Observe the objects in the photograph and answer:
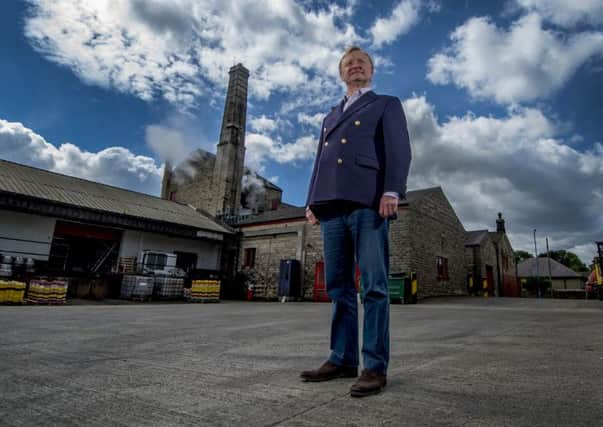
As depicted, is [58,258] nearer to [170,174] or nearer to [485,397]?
[170,174]

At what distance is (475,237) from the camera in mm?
23641

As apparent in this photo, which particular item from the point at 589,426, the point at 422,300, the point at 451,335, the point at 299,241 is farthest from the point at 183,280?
the point at 589,426

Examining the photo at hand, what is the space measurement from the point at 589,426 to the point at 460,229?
801 inches

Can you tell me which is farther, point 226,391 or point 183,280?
point 183,280

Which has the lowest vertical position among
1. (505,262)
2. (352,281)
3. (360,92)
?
(352,281)

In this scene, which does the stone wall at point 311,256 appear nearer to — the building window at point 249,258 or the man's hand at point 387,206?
the building window at point 249,258

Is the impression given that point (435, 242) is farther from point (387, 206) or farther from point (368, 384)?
point (368, 384)

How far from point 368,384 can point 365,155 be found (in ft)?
3.86

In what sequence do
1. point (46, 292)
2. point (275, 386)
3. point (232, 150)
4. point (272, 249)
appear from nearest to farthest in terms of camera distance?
point (275, 386) → point (46, 292) → point (272, 249) → point (232, 150)

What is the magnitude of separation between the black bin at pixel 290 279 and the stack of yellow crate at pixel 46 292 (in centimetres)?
910

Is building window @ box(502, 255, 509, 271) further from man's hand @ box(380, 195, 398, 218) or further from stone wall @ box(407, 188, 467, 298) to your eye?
man's hand @ box(380, 195, 398, 218)

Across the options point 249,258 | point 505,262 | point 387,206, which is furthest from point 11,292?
point 505,262

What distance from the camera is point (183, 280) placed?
1555 cm

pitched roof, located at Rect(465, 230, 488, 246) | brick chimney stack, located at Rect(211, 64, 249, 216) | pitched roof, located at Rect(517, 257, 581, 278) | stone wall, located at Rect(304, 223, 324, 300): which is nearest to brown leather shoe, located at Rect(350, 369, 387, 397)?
stone wall, located at Rect(304, 223, 324, 300)
